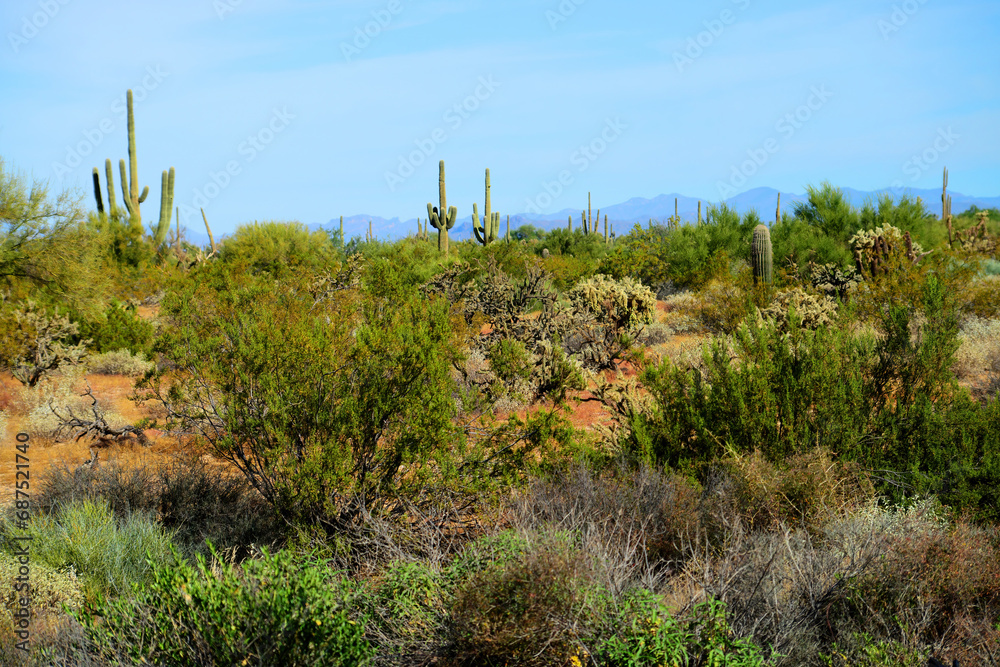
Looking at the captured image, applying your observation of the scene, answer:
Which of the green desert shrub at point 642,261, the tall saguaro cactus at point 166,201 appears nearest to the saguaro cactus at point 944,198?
the green desert shrub at point 642,261

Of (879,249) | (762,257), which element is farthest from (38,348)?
(762,257)

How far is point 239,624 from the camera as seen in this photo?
3262 mm

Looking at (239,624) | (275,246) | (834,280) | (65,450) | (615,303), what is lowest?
(65,450)

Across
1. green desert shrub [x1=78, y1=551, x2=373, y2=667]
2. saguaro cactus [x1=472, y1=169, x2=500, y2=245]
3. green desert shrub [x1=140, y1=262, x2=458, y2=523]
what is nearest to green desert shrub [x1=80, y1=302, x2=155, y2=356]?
green desert shrub [x1=140, y1=262, x2=458, y2=523]

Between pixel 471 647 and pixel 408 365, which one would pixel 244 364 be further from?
pixel 471 647

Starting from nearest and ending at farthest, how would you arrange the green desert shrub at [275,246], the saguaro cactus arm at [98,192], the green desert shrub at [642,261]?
the green desert shrub at [642,261], the green desert shrub at [275,246], the saguaro cactus arm at [98,192]

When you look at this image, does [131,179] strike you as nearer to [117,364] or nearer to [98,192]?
[98,192]

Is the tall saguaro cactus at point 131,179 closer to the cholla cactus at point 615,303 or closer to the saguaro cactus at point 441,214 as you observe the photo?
the saguaro cactus at point 441,214

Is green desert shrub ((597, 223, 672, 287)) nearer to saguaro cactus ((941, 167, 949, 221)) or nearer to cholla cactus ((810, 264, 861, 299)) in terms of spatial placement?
cholla cactus ((810, 264, 861, 299))

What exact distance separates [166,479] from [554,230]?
33.7m

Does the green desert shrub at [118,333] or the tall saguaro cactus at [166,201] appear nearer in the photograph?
the green desert shrub at [118,333]

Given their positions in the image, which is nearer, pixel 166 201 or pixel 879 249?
pixel 879 249

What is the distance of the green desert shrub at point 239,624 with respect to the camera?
323 centimetres

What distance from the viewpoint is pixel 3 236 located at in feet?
44.0
